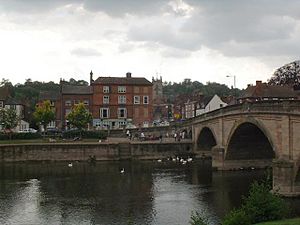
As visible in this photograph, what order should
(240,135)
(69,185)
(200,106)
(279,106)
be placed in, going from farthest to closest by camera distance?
(200,106)
(240,135)
(69,185)
(279,106)

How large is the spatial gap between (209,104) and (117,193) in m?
68.0

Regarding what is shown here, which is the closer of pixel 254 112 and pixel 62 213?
pixel 62 213

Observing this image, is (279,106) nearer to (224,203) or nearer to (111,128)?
(224,203)

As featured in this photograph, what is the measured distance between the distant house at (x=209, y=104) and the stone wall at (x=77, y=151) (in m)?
30.5

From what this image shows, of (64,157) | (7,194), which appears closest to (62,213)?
(7,194)

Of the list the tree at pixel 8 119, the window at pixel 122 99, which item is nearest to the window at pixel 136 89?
the window at pixel 122 99

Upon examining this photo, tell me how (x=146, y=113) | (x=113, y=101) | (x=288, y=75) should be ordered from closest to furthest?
(x=113, y=101) → (x=146, y=113) → (x=288, y=75)

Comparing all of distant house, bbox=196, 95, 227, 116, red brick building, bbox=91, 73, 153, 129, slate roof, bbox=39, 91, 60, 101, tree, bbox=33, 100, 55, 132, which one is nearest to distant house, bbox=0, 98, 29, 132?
slate roof, bbox=39, 91, 60, 101

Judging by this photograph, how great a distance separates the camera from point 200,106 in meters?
122

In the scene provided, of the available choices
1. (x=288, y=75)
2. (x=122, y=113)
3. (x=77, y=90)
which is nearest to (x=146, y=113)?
(x=122, y=113)

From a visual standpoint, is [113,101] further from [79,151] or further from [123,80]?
[79,151]

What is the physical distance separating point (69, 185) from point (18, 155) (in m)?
24.3

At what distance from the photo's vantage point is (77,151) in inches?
2867

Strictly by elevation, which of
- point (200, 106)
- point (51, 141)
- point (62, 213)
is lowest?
point (62, 213)
